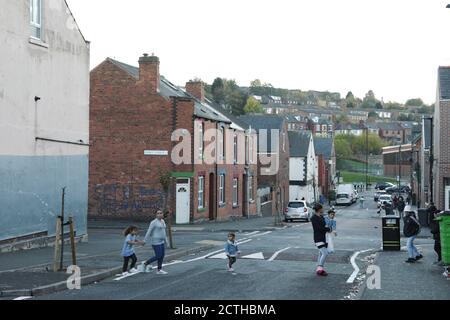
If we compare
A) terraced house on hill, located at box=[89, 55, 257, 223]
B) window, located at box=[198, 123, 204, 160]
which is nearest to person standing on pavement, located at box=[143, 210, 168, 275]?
terraced house on hill, located at box=[89, 55, 257, 223]

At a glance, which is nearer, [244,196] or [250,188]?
[244,196]

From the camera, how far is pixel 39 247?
23.1 meters

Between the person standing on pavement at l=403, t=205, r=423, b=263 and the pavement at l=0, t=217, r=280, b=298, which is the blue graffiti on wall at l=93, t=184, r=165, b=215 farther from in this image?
the person standing on pavement at l=403, t=205, r=423, b=263

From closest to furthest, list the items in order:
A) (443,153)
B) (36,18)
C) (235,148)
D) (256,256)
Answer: (256,256) < (36,18) < (443,153) < (235,148)

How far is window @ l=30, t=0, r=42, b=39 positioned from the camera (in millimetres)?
22859

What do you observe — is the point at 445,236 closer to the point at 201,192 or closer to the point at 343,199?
the point at 201,192

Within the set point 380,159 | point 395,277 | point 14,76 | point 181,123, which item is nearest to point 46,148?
point 14,76

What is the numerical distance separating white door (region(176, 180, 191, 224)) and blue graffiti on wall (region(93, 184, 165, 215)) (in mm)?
1012

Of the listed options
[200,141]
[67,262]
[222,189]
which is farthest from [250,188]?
[67,262]

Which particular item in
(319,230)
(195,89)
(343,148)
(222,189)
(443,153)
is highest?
(343,148)

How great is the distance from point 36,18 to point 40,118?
123 inches

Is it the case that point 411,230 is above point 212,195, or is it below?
below

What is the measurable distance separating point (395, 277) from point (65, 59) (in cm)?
1373

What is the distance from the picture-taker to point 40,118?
2330 centimetres
